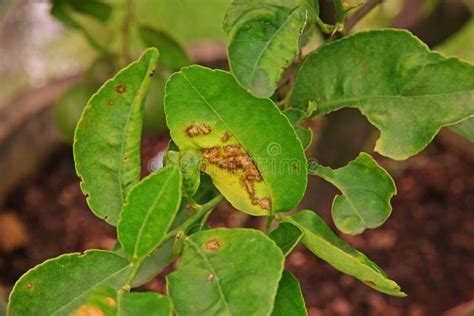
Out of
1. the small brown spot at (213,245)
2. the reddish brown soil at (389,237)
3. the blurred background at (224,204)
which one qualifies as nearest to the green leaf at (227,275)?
the small brown spot at (213,245)

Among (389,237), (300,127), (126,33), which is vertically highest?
(300,127)

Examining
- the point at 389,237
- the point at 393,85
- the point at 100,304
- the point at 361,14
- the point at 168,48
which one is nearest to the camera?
the point at 100,304

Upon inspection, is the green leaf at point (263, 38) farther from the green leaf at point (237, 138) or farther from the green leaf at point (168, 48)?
the green leaf at point (168, 48)

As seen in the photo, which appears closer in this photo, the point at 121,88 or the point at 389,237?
the point at 121,88

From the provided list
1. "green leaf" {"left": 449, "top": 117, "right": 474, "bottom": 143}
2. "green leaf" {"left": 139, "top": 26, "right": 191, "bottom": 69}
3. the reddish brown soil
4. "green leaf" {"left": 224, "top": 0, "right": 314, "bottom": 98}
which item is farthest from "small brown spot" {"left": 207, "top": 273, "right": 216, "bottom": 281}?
the reddish brown soil

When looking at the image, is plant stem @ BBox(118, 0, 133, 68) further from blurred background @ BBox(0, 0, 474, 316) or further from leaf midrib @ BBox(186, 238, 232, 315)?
leaf midrib @ BBox(186, 238, 232, 315)

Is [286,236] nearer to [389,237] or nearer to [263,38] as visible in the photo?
[263,38]

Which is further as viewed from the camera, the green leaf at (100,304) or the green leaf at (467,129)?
the green leaf at (467,129)

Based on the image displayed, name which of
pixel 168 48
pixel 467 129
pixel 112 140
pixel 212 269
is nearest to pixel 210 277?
pixel 212 269
